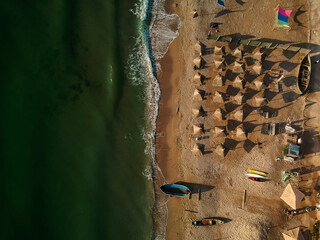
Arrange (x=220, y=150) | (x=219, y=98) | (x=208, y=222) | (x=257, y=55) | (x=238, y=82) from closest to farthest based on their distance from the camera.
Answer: (x=208, y=222), (x=220, y=150), (x=219, y=98), (x=238, y=82), (x=257, y=55)

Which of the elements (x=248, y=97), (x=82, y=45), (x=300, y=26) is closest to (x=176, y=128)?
(x=248, y=97)

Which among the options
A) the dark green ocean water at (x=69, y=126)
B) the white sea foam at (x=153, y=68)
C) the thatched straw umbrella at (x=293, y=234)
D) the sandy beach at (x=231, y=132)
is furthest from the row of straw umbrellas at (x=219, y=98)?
the thatched straw umbrella at (x=293, y=234)

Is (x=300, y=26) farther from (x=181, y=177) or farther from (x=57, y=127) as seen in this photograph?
(x=57, y=127)

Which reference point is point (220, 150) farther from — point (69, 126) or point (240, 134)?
point (69, 126)

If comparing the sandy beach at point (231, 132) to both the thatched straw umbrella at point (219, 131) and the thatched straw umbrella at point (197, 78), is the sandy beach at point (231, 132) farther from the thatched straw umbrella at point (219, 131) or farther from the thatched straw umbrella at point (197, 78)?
the thatched straw umbrella at point (219, 131)

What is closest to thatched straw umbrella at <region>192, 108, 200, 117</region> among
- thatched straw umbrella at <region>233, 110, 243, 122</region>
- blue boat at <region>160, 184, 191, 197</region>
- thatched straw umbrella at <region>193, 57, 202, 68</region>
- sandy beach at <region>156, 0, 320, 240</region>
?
sandy beach at <region>156, 0, 320, 240</region>

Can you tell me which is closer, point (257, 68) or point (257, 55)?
point (257, 68)

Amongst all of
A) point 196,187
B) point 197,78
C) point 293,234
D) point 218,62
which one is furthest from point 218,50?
point 293,234

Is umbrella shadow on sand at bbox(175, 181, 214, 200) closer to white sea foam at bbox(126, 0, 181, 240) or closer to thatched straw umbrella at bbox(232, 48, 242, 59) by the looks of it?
white sea foam at bbox(126, 0, 181, 240)
